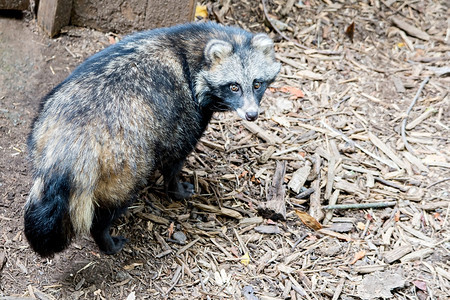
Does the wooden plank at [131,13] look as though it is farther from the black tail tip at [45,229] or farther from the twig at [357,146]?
the black tail tip at [45,229]

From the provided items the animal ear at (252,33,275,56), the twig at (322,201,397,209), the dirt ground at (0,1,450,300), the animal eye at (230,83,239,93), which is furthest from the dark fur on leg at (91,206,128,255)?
the twig at (322,201,397,209)

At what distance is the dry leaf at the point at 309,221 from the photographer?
5762mm

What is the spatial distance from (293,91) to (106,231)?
11.8ft

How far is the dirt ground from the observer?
5.11 m

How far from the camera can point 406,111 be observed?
7.32m

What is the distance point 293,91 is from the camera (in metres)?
7.44

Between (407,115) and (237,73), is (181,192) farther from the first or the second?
(407,115)

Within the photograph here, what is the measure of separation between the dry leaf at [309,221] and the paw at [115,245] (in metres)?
1.91

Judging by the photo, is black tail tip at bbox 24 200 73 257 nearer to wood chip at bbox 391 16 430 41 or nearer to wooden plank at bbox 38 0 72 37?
wooden plank at bbox 38 0 72 37

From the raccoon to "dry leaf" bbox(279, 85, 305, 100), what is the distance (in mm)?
1828

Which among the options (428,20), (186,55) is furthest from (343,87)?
(186,55)

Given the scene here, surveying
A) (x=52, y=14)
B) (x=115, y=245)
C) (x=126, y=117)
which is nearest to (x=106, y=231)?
(x=115, y=245)

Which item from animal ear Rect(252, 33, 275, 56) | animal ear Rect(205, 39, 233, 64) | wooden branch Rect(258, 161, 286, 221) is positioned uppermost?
animal ear Rect(252, 33, 275, 56)

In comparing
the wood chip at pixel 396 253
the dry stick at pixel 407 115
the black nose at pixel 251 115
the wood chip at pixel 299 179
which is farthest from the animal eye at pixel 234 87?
the dry stick at pixel 407 115
